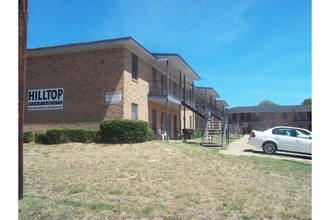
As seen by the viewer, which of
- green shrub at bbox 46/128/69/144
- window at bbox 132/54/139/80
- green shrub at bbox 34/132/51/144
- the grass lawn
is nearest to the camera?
the grass lawn

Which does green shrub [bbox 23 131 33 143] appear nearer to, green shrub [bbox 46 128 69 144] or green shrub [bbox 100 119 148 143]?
green shrub [bbox 46 128 69 144]

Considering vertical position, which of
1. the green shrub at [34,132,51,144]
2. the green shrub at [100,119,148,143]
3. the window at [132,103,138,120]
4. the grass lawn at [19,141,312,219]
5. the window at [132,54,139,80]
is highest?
the window at [132,54,139,80]

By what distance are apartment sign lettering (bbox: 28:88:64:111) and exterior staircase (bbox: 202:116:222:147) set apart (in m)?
8.71

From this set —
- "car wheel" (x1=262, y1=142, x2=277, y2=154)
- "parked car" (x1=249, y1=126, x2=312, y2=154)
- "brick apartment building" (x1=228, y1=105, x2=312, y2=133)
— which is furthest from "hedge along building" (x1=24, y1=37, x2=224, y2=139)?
"brick apartment building" (x1=228, y1=105, x2=312, y2=133)

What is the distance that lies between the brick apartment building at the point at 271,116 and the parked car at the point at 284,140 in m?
46.0

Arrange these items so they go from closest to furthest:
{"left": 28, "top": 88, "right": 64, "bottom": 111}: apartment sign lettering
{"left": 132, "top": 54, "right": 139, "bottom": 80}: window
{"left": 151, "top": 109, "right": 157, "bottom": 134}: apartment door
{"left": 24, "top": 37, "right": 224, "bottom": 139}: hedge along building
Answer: {"left": 24, "top": 37, "right": 224, "bottom": 139}: hedge along building, {"left": 28, "top": 88, "right": 64, "bottom": 111}: apartment sign lettering, {"left": 132, "top": 54, "right": 139, "bottom": 80}: window, {"left": 151, "top": 109, "right": 157, "bottom": 134}: apartment door

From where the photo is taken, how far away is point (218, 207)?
5836mm

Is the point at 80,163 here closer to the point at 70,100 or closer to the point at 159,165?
the point at 159,165

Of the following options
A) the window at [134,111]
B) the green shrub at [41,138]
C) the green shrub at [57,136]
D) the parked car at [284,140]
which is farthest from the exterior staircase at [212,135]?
the green shrub at [41,138]

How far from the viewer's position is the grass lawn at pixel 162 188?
549 centimetres

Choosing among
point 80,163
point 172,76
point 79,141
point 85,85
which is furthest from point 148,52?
point 80,163

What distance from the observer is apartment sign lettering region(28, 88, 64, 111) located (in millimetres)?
19562

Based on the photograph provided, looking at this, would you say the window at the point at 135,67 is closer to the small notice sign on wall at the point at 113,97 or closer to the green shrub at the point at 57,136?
the small notice sign on wall at the point at 113,97
